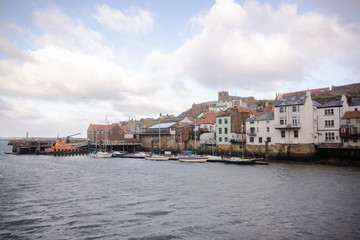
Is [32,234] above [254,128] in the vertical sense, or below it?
below

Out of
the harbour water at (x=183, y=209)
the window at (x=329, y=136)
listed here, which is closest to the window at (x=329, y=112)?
the window at (x=329, y=136)

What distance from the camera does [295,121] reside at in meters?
56.1

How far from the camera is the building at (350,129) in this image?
4965 cm

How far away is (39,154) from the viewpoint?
9012 centimetres

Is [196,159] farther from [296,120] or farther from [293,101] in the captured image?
[293,101]

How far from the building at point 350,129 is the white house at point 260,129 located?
13666mm

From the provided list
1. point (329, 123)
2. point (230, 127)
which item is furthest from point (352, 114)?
point (230, 127)

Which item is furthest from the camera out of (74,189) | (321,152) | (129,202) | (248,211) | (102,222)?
(321,152)

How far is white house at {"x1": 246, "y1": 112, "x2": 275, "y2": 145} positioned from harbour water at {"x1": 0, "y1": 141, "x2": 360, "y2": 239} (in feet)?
89.0

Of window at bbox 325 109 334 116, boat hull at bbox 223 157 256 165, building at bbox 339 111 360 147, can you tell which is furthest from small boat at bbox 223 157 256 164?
window at bbox 325 109 334 116

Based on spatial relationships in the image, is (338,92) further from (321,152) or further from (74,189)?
(74,189)

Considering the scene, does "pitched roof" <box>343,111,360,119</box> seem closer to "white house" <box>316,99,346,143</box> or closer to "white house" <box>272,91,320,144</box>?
"white house" <box>316,99,346,143</box>

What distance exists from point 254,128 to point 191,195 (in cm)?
4158

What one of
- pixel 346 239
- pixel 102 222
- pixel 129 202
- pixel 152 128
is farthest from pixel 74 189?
pixel 152 128
